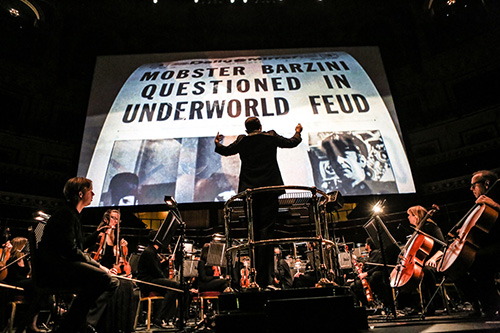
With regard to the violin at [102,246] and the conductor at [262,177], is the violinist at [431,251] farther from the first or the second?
the violin at [102,246]

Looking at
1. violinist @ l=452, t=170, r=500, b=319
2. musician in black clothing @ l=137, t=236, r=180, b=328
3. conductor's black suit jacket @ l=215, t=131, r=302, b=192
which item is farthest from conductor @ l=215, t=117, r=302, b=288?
musician in black clothing @ l=137, t=236, r=180, b=328

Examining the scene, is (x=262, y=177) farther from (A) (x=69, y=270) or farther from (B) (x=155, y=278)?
(B) (x=155, y=278)

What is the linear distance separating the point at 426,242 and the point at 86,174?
220 inches

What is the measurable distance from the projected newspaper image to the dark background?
1.84 m

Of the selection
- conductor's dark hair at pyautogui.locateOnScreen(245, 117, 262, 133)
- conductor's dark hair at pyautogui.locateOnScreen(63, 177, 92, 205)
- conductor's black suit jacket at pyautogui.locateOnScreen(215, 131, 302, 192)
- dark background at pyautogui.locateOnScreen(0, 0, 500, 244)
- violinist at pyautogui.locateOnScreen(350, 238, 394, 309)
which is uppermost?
dark background at pyautogui.locateOnScreen(0, 0, 500, 244)

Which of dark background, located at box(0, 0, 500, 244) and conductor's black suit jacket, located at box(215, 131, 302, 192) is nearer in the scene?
conductor's black suit jacket, located at box(215, 131, 302, 192)

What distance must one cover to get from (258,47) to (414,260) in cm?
720

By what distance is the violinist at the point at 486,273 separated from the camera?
2848mm

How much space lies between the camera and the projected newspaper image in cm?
589

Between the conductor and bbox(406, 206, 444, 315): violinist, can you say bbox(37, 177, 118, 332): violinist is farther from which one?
bbox(406, 206, 444, 315): violinist

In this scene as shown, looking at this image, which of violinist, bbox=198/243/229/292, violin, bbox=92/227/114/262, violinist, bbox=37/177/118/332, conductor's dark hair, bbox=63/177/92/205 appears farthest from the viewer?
violinist, bbox=198/243/229/292

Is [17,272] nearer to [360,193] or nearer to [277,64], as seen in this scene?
[360,193]

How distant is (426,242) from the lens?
394cm

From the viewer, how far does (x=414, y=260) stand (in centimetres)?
387
